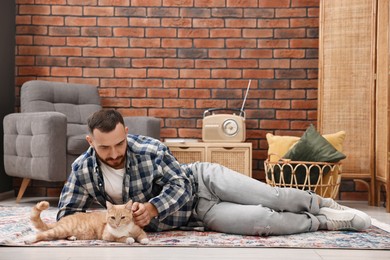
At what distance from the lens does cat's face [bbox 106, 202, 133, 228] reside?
6.79ft

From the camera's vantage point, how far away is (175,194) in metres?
2.29

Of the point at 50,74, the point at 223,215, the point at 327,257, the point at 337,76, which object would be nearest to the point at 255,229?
the point at 223,215

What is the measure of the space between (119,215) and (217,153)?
2125 mm

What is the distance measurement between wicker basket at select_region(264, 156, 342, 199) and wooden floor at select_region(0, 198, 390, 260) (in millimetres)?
1477

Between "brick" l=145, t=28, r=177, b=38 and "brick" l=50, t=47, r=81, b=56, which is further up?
"brick" l=145, t=28, r=177, b=38

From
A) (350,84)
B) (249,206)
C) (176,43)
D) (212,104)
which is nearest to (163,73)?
(176,43)

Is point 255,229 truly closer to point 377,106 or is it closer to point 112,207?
point 112,207

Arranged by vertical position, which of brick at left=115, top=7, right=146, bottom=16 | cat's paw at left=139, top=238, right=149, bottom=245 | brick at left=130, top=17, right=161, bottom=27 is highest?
brick at left=115, top=7, right=146, bottom=16

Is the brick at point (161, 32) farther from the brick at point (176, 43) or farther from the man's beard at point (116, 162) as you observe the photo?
the man's beard at point (116, 162)

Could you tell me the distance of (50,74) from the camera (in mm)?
4617

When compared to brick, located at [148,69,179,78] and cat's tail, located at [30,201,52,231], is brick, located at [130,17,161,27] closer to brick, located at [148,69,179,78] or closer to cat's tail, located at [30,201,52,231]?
brick, located at [148,69,179,78]

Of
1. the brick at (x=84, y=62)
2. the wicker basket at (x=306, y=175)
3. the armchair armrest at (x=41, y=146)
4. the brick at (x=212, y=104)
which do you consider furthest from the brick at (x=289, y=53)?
the armchair armrest at (x=41, y=146)

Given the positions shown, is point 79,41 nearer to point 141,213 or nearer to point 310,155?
point 310,155

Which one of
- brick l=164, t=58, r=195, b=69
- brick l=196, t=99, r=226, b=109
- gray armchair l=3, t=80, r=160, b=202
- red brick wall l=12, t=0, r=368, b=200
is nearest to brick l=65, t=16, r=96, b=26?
red brick wall l=12, t=0, r=368, b=200
